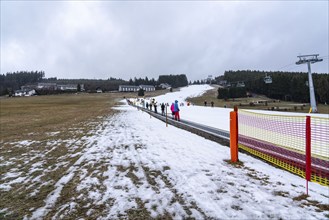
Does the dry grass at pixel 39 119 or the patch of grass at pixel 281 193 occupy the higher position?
the patch of grass at pixel 281 193

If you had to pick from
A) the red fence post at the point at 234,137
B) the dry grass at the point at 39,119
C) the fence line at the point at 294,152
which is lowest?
the dry grass at the point at 39,119

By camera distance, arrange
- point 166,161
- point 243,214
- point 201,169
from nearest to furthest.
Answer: point 243,214
point 201,169
point 166,161

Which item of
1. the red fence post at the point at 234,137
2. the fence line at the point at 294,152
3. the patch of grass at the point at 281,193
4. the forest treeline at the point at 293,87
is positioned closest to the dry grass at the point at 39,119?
the red fence post at the point at 234,137

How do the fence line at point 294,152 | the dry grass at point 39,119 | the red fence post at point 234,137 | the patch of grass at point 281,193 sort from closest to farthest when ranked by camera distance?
the patch of grass at point 281,193, the fence line at point 294,152, the red fence post at point 234,137, the dry grass at point 39,119

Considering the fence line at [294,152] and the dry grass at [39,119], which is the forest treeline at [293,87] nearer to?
the dry grass at [39,119]

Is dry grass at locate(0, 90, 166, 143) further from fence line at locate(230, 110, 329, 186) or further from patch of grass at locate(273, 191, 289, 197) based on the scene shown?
patch of grass at locate(273, 191, 289, 197)

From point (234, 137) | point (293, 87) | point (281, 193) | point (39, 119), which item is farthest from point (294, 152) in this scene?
point (293, 87)

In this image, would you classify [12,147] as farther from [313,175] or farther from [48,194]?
[313,175]

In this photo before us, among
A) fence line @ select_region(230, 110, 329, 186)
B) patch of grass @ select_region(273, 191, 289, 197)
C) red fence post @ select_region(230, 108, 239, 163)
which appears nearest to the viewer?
patch of grass @ select_region(273, 191, 289, 197)

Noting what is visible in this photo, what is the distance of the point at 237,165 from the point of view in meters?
6.87

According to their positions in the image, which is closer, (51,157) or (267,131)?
(51,157)

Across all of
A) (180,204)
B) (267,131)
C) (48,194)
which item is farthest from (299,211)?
(267,131)

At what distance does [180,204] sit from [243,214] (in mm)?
1050

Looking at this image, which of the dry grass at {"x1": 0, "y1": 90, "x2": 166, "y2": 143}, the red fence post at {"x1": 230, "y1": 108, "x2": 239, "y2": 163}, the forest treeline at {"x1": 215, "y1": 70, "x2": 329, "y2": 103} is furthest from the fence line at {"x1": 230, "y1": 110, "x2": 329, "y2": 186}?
the forest treeline at {"x1": 215, "y1": 70, "x2": 329, "y2": 103}
